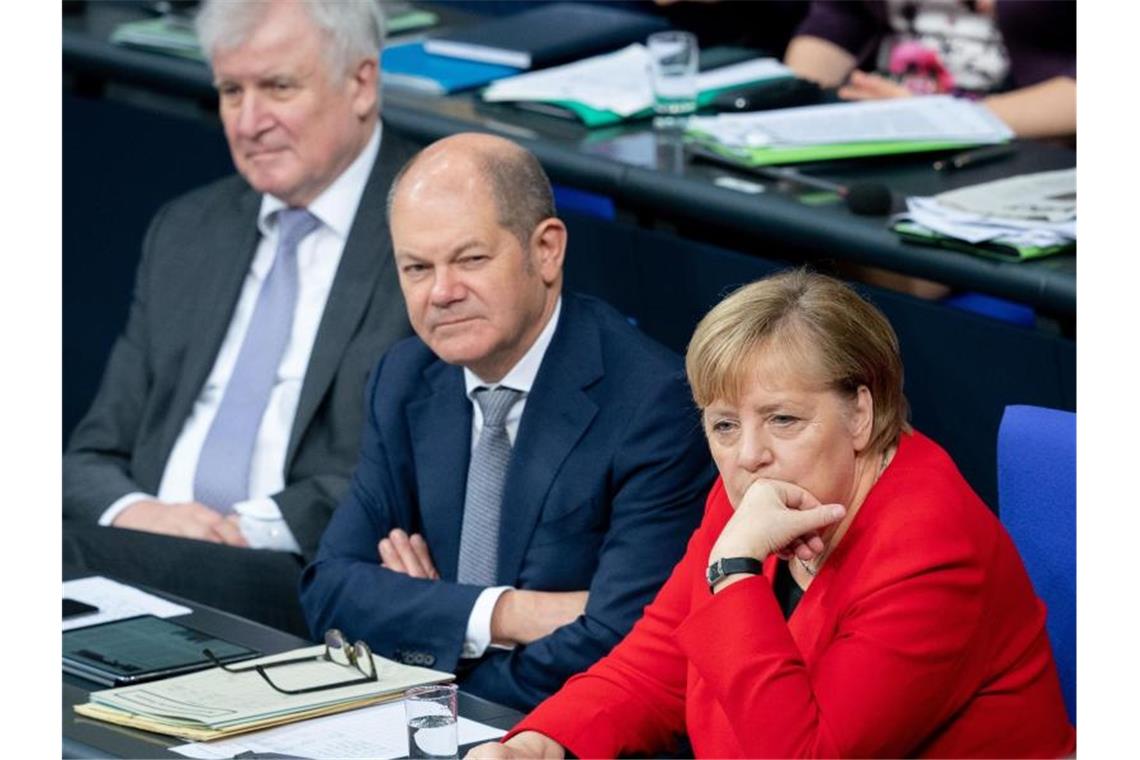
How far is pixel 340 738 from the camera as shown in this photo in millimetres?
2236

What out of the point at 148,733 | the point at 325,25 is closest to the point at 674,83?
the point at 325,25

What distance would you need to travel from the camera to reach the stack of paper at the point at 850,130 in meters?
3.59

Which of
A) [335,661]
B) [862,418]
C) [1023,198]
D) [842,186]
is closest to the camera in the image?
[862,418]

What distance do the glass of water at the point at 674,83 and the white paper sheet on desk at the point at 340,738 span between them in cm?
190

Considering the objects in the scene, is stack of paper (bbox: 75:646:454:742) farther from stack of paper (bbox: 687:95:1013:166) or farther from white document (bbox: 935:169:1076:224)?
stack of paper (bbox: 687:95:1013:166)

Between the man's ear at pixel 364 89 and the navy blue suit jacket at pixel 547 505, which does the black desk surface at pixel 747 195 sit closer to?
the man's ear at pixel 364 89

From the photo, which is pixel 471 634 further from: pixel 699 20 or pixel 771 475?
pixel 699 20

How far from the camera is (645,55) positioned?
441 cm

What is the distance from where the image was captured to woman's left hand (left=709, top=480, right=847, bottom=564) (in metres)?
2.14

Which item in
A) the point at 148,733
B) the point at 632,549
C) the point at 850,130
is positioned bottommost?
the point at 148,733

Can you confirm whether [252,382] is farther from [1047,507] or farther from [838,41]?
[838,41]

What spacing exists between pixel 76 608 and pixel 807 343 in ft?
3.82

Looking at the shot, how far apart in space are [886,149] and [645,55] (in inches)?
37.9
